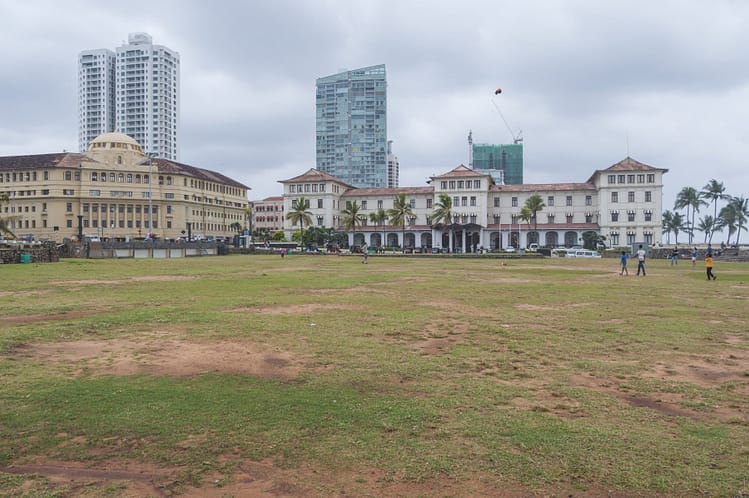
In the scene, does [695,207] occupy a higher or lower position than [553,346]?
higher

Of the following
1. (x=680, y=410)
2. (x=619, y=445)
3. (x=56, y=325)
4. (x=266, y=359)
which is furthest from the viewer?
(x=56, y=325)

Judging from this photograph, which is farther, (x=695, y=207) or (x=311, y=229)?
Answer: (x=695, y=207)

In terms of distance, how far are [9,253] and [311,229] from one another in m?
54.2

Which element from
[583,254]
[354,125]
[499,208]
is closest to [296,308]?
[583,254]

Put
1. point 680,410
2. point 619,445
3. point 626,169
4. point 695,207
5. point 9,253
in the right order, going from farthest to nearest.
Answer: point 695,207 < point 626,169 < point 9,253 < point 680,410 < point 619,445

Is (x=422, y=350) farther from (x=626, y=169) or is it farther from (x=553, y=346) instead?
(x=626, y=169)

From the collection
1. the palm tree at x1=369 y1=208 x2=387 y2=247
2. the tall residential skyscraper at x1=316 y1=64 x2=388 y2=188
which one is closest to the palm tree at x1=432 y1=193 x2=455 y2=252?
the palm tree at x1=369 y1=208 x2=387 y2=247

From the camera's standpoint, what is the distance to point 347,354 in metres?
9.52

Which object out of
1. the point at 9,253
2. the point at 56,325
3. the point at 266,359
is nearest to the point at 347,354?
the point at 266,359

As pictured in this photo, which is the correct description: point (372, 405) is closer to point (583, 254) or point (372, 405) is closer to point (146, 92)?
point (583, 254)

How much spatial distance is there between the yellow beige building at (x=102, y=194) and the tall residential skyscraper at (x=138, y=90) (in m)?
68.2

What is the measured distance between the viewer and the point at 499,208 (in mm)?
98938

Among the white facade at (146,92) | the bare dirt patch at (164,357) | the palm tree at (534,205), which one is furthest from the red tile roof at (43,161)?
the bare dirt patch at (164,357)

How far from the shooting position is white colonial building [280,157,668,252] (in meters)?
89.2
